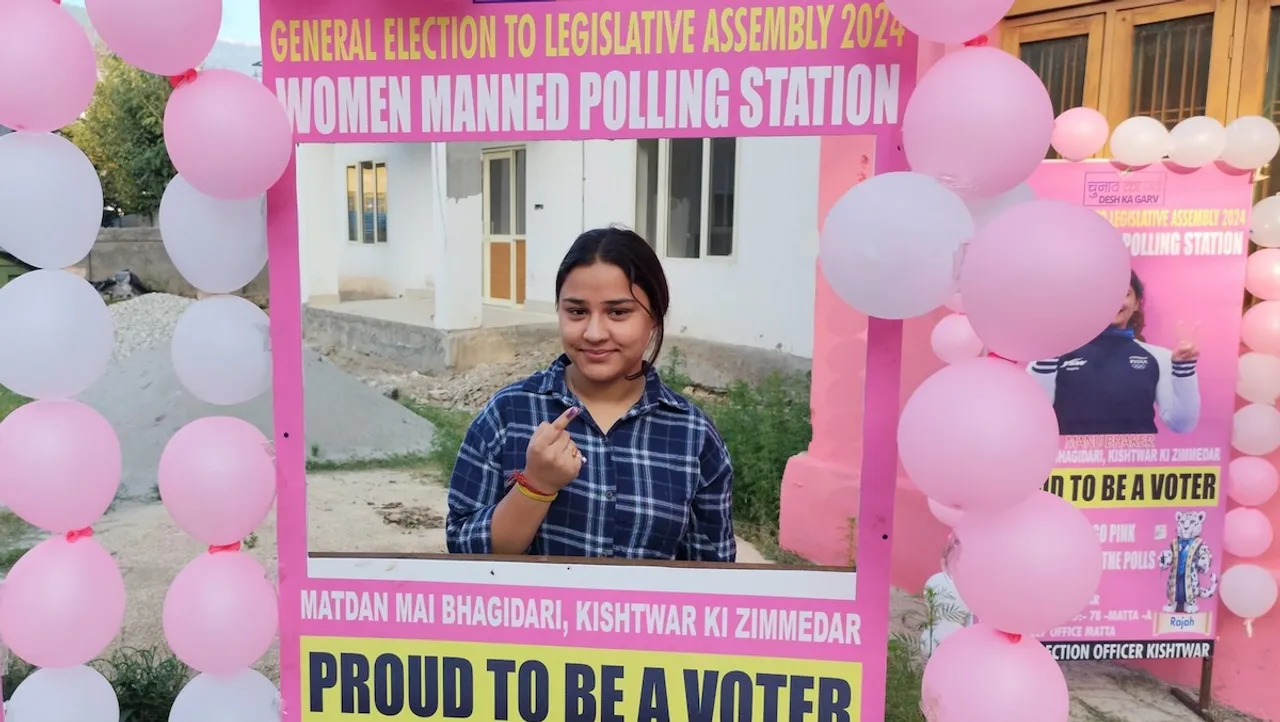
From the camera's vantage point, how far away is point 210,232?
1512mm

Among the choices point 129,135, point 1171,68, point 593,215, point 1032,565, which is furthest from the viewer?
point 129,135

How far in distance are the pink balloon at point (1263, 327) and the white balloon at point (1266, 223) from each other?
0.21m

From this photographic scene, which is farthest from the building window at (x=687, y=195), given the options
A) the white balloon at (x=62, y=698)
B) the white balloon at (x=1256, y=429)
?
the white balloon at (x=1256, y=429)

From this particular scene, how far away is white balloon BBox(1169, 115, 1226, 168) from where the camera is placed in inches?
103

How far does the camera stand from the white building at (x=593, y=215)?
2137 mm

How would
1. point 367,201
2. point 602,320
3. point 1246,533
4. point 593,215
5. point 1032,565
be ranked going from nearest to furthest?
1. point 1032,565
2. point 602,320
3. point 593,215
4. point 1246,533
5. point 367,201

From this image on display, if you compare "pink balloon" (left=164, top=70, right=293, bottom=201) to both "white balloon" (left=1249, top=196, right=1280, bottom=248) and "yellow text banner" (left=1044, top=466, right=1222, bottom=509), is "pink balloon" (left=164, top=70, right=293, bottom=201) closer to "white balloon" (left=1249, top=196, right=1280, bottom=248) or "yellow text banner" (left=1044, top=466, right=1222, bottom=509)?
"yellow text banner" (left=1044, top=466, right=1222, bottom=509)

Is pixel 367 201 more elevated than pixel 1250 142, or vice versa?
pixel 1250 142

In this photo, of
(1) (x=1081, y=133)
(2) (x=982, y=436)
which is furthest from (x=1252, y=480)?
(2) (x=982, y=436)

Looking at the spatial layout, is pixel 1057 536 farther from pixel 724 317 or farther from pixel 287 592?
pixel 724 317

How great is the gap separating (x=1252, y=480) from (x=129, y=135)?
12203 mm

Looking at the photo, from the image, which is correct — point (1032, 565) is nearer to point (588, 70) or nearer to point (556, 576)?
point (556, 576)

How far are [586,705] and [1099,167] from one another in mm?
2424

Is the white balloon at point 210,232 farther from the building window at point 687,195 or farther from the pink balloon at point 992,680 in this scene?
the pink balloon at point 992,680
